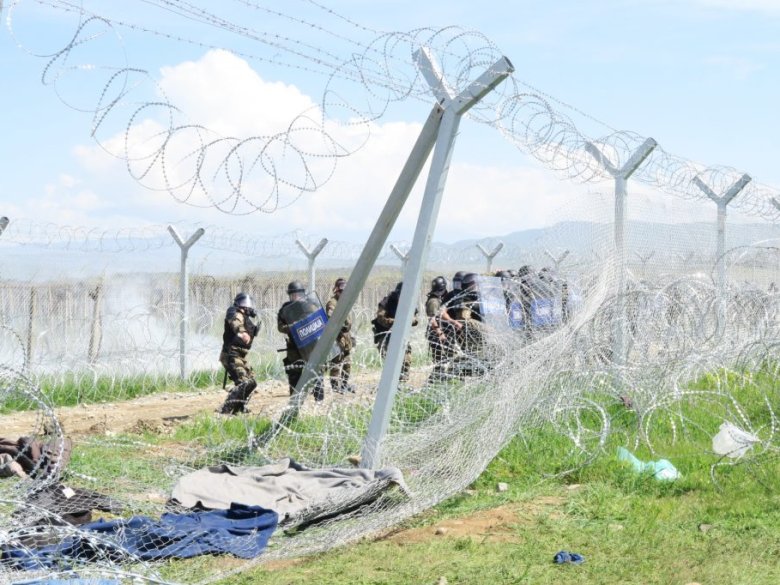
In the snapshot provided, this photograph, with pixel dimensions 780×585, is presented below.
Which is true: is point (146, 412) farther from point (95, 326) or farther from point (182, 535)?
point (182, 535)

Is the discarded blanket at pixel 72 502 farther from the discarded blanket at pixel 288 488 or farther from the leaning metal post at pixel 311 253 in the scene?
the leaning metal post at pixel 311 253

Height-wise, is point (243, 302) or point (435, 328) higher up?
point (243, 302)

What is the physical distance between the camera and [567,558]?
19.8 ft

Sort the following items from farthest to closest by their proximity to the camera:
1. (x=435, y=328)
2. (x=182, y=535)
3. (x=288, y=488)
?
(x=435, y=328), (x=288, y=488), (x=182, y=535)

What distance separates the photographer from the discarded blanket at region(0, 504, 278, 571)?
5.77 m

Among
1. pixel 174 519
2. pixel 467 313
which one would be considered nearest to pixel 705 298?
pixel 467 313

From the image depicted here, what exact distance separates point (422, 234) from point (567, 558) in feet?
8.22

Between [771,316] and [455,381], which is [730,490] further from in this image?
[771,316]

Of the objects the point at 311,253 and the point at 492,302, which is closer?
the point at 492,302

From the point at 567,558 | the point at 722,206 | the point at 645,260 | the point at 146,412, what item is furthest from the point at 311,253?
the point at 567,558

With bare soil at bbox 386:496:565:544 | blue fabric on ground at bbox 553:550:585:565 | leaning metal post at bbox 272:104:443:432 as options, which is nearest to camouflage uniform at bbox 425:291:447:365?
leaning metal post at bbox 272:104:443:432

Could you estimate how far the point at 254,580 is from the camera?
571 centimetres

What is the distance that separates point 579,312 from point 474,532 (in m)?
3.85

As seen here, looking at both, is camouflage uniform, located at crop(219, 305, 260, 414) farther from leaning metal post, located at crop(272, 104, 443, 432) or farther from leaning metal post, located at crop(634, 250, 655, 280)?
leaning metal post, located at crop(634, 250, 655, 280)
